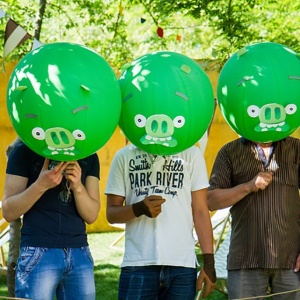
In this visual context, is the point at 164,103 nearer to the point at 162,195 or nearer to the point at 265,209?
the point at 162,195

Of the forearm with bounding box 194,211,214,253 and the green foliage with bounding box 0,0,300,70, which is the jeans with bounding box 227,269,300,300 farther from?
the green foliage with bounding box 0,0,300,70

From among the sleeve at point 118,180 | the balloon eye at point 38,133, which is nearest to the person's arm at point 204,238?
the sleeve at point 118,180

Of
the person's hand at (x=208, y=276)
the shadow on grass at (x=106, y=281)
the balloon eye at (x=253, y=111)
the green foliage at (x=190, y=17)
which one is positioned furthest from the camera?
the shadow on grass at (x=106, y=281)

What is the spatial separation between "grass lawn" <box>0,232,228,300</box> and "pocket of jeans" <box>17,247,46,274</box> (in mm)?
3299

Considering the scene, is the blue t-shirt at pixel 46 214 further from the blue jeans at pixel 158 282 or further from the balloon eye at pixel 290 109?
the balloon eye at pixel 290 109

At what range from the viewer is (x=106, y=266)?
809 cm

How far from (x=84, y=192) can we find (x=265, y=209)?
100 centimetres

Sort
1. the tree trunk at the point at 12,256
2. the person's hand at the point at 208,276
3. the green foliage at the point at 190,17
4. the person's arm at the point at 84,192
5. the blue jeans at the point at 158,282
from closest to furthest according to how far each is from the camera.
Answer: the person's arm at the point at 84,192 < the blue jeans at the point at 158,282 < the person's hand at the point at 208,276 < the tree trunk at the point at 12,256 < the green foliage at the point at 190,17

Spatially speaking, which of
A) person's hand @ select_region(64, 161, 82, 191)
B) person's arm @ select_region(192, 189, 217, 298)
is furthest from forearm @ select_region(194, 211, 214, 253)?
person's hand @ select_region(64, 161, 82, 191)

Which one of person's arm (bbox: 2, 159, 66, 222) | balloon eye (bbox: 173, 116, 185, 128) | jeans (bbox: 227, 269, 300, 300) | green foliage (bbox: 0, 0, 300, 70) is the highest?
green foliage (bbox: 0, 0, 300, 70)

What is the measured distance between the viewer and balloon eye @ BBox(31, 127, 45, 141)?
3.03m

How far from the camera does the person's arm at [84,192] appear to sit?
3.29m

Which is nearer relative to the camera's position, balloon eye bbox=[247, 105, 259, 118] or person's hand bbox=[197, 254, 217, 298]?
balloon eye bbox=[247, 105, 259, 118]

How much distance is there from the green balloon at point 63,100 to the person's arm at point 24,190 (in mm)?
139
